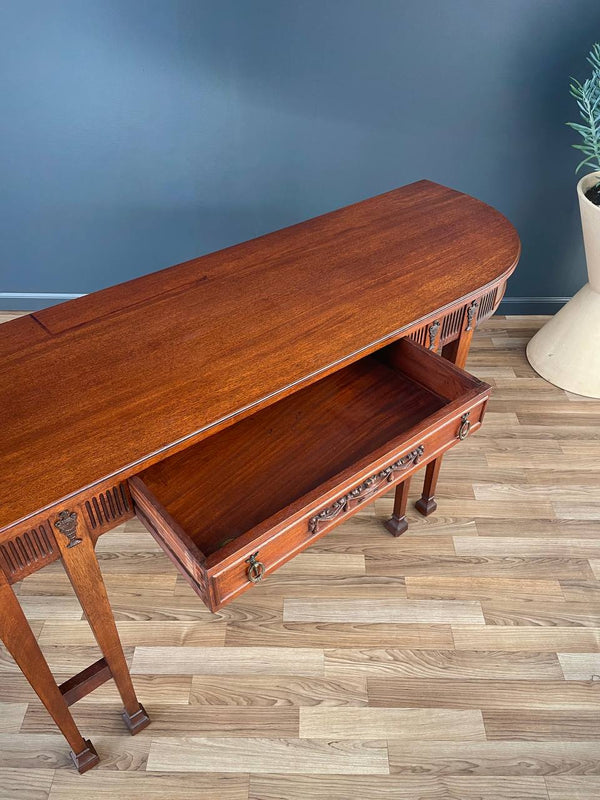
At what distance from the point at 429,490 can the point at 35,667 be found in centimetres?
99

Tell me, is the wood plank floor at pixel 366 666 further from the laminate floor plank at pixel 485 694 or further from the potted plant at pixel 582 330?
the potted plant at pixel 582 330

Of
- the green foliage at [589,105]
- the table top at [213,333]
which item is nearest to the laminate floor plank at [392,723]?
the table top at [213,333]

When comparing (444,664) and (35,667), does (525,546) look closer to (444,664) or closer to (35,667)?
(444,664)

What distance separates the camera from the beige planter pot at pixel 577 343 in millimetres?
2008

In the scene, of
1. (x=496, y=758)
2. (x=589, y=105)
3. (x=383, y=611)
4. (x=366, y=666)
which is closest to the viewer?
(x=496, y=758)

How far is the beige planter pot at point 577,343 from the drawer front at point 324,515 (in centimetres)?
103

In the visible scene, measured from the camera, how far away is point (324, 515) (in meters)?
1.01

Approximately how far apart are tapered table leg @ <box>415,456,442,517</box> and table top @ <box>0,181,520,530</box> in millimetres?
517

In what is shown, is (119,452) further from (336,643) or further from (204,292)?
(336,643)

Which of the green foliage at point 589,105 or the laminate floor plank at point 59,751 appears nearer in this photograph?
the laminate floor plank at point 59,751

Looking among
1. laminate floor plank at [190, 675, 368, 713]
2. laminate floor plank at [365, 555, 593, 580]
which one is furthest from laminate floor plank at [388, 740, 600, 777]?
laminate floor plank at [365, 555, 593, 580]

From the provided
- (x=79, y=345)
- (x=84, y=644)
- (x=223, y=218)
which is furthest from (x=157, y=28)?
(x=84, y=644)

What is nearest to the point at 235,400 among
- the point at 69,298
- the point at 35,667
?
the point at 35,667

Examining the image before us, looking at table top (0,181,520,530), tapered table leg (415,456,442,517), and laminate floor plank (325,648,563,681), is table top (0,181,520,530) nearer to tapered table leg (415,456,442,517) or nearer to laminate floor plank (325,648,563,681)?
tapered table leg (415,456,442,517)
